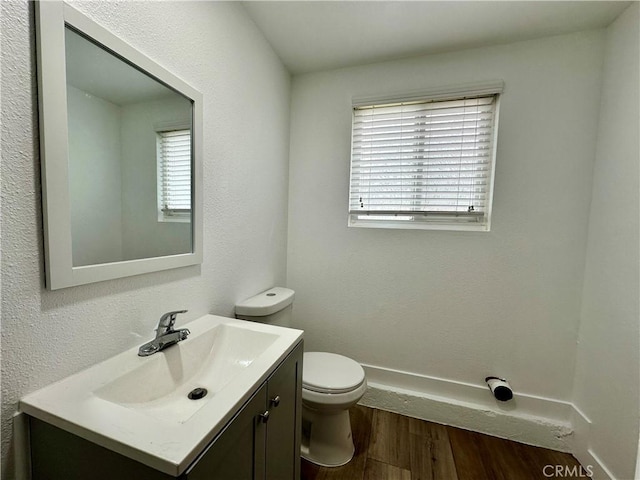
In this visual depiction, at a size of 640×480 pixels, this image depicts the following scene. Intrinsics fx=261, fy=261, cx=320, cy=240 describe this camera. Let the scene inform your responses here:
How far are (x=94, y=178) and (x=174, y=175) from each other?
0.95 ft

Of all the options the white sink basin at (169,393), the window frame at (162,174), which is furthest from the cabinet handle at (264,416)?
the window frame at (162,174)

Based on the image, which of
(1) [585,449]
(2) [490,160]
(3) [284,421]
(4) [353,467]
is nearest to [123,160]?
(3) [284,421]

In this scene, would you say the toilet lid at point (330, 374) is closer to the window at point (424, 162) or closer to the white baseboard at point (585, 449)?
the window at point (424, 162)

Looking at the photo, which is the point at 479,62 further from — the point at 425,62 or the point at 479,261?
the point at 479,261

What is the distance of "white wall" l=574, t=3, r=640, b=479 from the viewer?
115cm

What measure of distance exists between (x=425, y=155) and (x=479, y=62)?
1.93ft

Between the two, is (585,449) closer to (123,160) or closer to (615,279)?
(615,279)

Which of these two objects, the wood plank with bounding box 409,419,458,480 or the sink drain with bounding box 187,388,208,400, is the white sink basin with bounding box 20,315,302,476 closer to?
the sink drain with bounding box 187,388,208,400

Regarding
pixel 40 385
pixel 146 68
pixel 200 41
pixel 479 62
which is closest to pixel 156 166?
pixel 146 68

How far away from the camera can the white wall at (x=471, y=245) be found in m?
1.46

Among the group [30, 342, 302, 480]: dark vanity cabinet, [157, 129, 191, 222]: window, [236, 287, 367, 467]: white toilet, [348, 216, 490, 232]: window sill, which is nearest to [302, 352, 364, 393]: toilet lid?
[236, 287, 367, 467]: white toilet

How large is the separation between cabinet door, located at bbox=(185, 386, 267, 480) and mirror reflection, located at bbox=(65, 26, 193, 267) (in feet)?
1.95

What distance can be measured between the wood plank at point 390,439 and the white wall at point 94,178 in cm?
160

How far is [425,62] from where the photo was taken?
164cm
